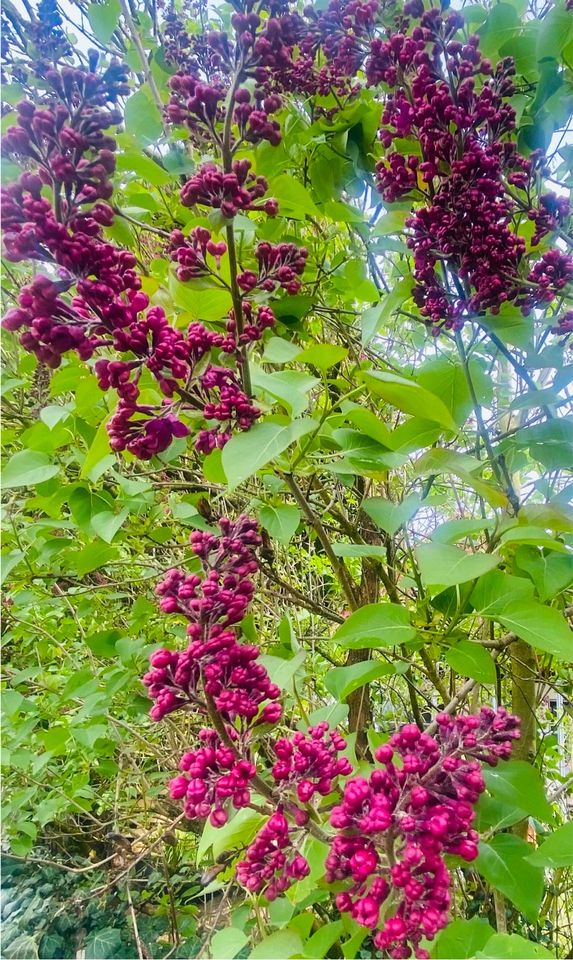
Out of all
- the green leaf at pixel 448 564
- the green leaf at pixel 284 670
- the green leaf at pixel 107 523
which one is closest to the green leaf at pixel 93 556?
the green leaf at pixel 107 523

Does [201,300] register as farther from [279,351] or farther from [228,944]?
[228,944]

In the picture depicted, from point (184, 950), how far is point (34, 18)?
3.35 meters

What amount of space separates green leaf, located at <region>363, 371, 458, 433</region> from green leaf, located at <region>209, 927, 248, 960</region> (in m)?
0.81

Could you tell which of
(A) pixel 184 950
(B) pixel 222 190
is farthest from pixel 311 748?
(A) pixel 184 950

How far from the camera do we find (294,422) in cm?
71

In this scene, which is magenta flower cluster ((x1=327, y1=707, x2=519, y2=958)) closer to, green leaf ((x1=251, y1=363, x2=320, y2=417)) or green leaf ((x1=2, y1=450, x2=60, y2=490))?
green leaf ((x1=251, y1=363, x2=320, y2=417))

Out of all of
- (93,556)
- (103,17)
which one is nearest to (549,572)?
(93,556)

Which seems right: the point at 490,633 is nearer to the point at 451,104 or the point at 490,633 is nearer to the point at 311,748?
the point at 311,748

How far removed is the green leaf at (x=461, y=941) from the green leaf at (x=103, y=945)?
8.79ft

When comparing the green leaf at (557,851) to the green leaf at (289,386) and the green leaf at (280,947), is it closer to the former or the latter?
the green leaf at (280,947)

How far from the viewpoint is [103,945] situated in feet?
9.15

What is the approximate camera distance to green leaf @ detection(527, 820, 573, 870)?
0.71 meters

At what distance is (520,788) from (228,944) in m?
0.51

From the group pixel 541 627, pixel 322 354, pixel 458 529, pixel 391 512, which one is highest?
pixel 322 354
